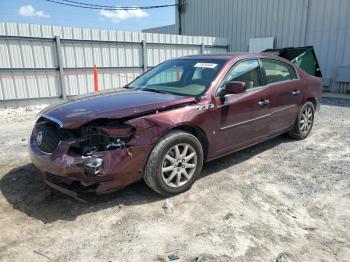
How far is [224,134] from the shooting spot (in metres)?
3.95

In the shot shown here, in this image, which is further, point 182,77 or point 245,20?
point 245,20

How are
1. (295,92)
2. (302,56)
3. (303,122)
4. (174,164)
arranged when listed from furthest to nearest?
(302,56), (303,122), (295,92), (174,164)

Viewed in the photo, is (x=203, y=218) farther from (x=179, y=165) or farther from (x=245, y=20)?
(x=245, y=20)

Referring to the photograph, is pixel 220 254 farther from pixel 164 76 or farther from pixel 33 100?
pixel 33 100

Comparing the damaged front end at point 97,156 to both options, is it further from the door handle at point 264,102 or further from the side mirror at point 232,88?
the door handle at point 264,102

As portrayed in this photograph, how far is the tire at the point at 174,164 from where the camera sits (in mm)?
3260

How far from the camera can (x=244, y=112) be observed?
13.6ft

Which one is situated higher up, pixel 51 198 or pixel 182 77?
pixel 182 77

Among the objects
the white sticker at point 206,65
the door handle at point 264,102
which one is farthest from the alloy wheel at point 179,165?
the door handle at point 264,102

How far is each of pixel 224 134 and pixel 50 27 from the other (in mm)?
8163

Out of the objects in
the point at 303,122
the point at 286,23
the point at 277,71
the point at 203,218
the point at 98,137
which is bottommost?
the point at 203,218

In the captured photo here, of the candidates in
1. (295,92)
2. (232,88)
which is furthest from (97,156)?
(295,92)

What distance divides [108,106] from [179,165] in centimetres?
103

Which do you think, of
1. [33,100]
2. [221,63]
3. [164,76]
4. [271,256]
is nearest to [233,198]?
[271,256]
